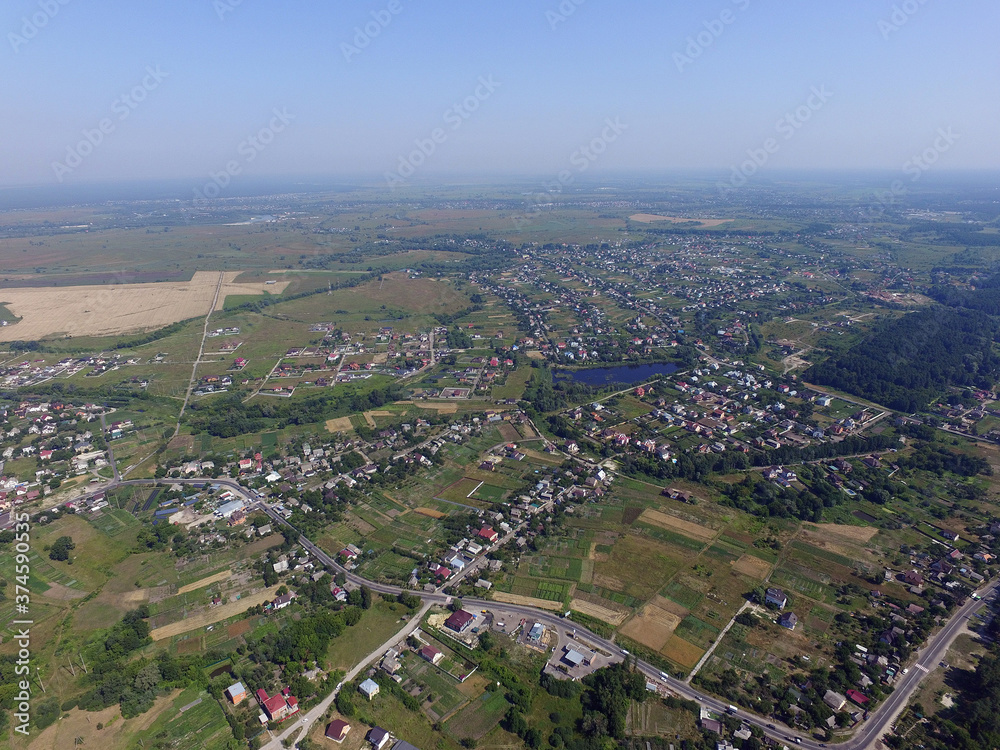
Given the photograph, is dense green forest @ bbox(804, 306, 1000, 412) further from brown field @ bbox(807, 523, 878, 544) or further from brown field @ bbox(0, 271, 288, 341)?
brown field @ bbox(0, 271, 288, 341)

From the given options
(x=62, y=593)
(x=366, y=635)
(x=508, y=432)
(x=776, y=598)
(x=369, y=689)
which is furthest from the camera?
(x=508, y=432)

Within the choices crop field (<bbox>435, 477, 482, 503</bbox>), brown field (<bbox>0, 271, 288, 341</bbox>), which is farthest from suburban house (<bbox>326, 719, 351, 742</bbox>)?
brown field (<bbox>0, 271, 288, 341</bbox>)

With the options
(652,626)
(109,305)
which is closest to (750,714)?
(652,626)

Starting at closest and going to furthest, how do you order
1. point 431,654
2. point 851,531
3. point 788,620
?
1. point 431,654
2. point 788,620
3. point 851,531

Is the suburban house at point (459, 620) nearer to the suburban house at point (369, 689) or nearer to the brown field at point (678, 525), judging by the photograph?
the suburban house at point (369, 689)

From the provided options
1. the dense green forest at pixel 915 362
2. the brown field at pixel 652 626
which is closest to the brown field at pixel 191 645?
the brown field at pixel 652 626

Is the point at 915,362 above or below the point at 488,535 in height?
above

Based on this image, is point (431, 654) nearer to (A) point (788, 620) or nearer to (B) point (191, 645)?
(B) point (191, 645)

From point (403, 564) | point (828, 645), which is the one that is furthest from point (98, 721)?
point (828, 645)
